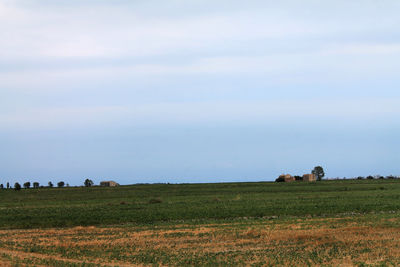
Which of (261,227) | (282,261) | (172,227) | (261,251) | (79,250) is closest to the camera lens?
(282,261)

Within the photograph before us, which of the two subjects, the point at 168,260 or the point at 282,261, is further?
the point at 168,260

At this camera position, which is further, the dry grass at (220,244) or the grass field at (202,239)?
the grass field at (202,239)

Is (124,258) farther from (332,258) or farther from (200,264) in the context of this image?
(332,258)

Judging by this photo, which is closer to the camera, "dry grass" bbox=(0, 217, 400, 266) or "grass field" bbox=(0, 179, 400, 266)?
"dry grass" bbox=(0, 217, 400, 266)

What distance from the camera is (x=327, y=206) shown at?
69.3 m

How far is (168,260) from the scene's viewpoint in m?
31.8

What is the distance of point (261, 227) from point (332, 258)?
642 inches

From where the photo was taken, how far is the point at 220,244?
38062mm

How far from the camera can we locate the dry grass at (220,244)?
31.2 metres

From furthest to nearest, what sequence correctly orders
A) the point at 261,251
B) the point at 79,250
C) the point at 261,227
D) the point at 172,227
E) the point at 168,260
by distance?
the point at 172,227, the point at 261,227, the point at 79,250, the point at 261,251, the point at 168,260

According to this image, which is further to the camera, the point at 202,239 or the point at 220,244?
the point at 202,239

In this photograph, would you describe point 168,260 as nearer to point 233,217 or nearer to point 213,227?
→ point 213,227

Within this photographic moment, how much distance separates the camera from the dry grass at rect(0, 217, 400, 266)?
31219 mm

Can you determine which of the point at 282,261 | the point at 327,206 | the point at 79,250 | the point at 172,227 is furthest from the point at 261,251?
the point at 327,206
